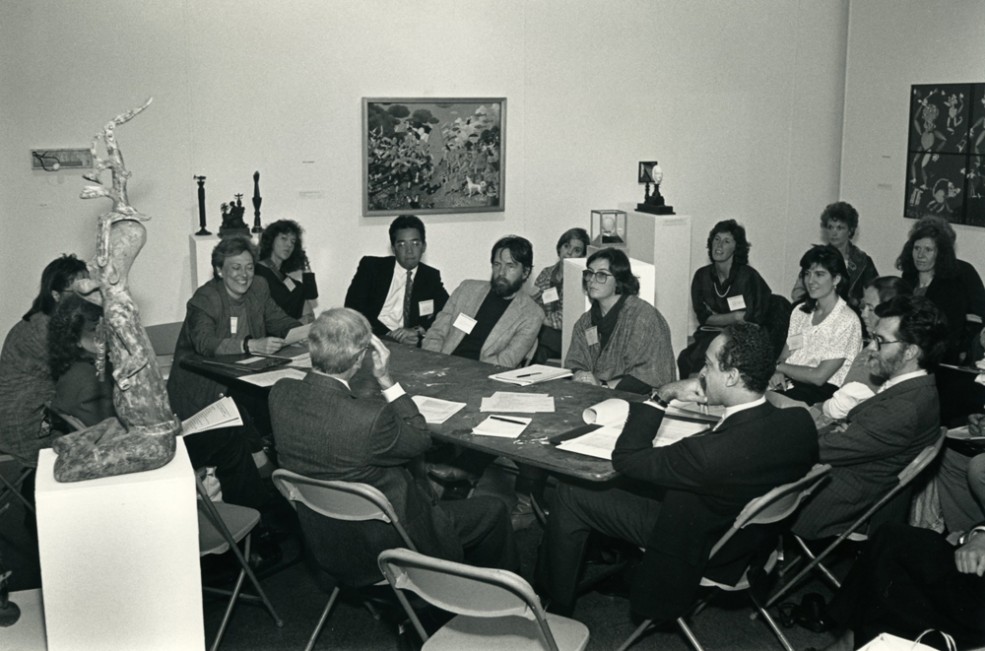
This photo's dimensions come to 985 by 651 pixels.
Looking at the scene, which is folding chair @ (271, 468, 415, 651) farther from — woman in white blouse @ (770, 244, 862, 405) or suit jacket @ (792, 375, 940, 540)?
woman in white blouse @ (770, 244, 862, 405)

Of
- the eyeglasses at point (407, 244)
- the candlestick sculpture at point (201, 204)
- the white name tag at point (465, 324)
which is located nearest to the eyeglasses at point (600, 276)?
the white name tag at point (465, 324)

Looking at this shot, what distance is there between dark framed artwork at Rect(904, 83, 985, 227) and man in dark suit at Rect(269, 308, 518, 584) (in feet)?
18.9

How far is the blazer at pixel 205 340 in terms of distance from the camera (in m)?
5.14

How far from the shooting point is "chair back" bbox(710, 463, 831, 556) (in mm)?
3209

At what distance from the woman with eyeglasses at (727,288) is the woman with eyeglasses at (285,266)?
2647 millimetres

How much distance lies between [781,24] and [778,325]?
324 centimetres

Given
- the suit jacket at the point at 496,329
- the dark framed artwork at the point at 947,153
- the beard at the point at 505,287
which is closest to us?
the suit jacket at the point at 496,329

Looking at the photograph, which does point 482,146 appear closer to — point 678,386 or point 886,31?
point 886,31

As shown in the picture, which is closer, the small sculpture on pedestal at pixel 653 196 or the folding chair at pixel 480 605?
the folding chair at pixel 480 605

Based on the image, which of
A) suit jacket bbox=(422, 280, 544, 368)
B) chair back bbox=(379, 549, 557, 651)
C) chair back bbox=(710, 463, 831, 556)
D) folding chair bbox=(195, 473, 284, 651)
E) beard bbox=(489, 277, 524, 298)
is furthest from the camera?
beard bbox=(489, 277, 524, 298)

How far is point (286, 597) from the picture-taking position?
14.1 ft

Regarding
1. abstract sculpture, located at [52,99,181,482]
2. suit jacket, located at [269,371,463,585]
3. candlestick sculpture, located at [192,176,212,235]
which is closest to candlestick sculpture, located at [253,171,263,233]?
candlestick sculpture, located at [192,176,212,235]

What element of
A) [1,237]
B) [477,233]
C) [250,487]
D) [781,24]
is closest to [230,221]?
[1,237]

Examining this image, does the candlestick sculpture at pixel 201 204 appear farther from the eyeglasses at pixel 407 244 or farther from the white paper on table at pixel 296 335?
the white paper on table at pixel 296 335
